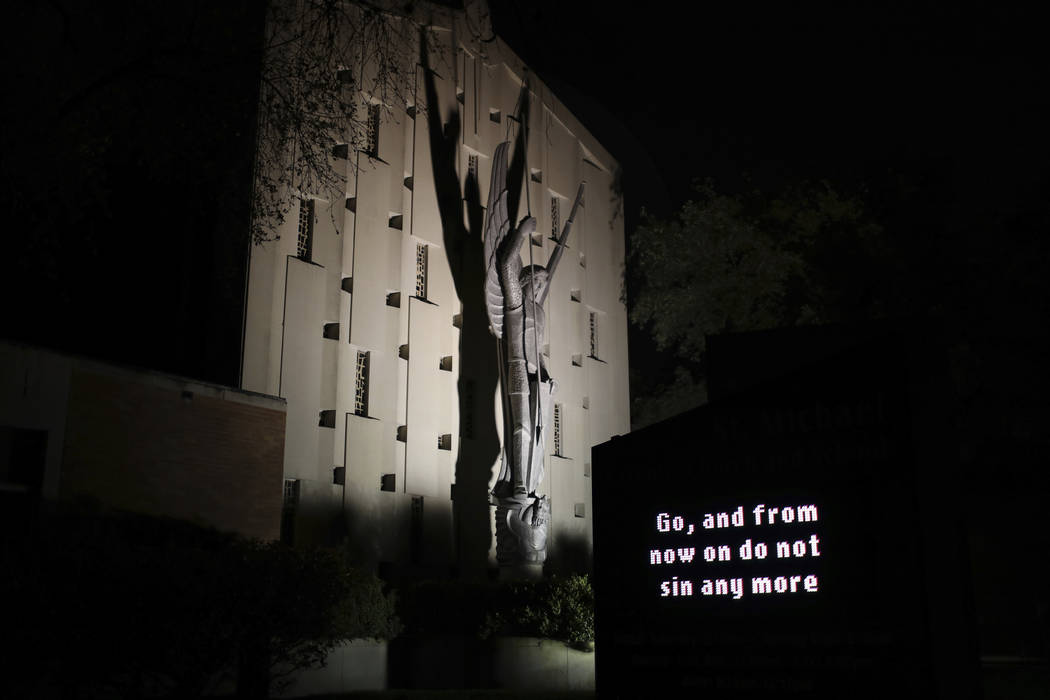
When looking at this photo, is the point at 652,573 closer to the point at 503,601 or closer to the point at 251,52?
the point at 251,52

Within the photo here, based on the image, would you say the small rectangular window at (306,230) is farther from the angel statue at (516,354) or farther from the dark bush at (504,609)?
the dark bush at (504,609)

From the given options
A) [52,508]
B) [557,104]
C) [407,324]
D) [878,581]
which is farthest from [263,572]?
[557,104]

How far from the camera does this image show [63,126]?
12633mm

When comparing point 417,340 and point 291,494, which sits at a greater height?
point 417,340

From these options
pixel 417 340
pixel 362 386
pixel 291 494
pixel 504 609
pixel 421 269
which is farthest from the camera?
pixel 421 269

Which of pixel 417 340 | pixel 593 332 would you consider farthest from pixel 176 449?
pixel 593 332

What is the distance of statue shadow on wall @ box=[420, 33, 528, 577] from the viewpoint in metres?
26.5

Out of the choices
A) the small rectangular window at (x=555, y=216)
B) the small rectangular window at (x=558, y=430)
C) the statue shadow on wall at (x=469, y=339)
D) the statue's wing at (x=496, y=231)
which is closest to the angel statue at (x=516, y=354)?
the statue's wing at (x=496, y=231)

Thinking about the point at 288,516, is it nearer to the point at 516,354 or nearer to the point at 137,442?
the point at 137,442

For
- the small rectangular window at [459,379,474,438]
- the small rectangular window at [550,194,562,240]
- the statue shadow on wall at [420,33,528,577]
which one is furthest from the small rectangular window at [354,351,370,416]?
the small rectangular window at [550,194,562,240]

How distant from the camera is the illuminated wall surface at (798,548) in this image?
6.92 meters

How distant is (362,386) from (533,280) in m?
4.85

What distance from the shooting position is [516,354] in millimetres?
25172

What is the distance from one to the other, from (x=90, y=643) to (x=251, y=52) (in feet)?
22.5
